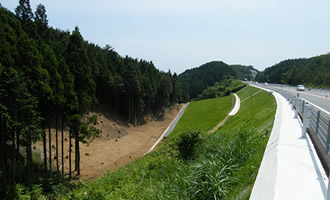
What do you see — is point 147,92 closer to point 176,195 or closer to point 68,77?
point 68,77

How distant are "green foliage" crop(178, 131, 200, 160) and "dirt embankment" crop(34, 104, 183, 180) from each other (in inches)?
582

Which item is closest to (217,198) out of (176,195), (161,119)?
(176,195)

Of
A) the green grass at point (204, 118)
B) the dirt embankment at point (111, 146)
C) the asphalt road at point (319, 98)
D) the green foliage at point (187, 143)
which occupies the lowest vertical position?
the dirt embankment at point (111, 146)

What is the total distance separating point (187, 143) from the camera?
9883mm

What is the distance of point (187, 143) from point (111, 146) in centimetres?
2494

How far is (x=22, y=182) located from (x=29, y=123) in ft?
18.3

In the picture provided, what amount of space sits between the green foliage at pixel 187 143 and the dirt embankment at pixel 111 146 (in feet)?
48.5

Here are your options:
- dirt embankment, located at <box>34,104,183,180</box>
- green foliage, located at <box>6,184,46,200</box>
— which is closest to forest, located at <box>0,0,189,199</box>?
green foliage, located at <box>6,184,46,200</box>

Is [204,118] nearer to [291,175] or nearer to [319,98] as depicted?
[319,98]

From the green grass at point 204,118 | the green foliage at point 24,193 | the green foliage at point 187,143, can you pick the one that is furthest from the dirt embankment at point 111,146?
the green foliage at point 187,143

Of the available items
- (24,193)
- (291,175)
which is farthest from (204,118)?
(291,175)

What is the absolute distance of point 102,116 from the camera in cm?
4062

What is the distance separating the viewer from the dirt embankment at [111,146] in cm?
2464

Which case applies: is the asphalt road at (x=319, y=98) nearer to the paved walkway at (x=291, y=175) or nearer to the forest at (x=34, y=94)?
Answer: the paved walkway at (x=291, y=175)
